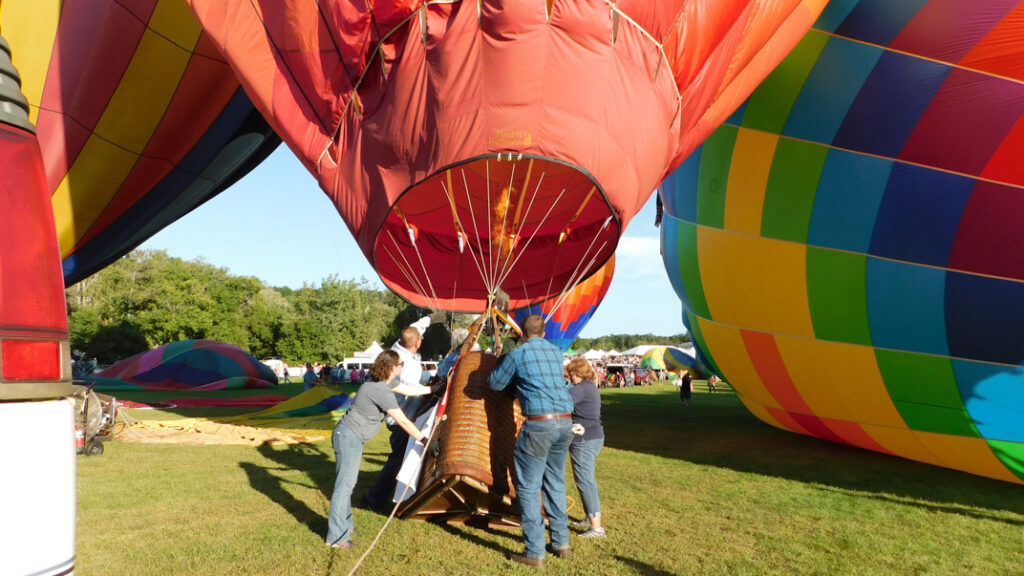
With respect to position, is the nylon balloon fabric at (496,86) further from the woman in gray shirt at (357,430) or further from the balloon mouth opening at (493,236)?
the woman in gray shirt at (357,430)

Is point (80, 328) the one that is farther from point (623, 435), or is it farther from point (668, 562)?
point (668, 562)

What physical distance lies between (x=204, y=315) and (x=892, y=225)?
37.4 metres

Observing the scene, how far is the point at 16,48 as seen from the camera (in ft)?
23.6

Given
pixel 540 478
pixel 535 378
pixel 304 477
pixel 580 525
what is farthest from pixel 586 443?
pixel 304 477

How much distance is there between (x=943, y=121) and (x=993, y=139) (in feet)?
1.36

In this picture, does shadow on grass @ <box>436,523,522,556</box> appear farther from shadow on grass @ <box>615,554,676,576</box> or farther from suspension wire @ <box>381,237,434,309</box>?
suspension wire @ <box>381,237,434,309</box>

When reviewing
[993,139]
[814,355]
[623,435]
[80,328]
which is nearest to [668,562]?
[814,355]

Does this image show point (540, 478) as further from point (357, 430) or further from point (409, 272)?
point (409, 272)

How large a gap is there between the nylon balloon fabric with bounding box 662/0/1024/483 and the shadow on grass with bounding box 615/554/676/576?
3.94 metres

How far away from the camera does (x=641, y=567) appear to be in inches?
145

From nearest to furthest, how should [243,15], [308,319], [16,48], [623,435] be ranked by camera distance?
[243,15] → [16,48] → [623,435] → [308,319]

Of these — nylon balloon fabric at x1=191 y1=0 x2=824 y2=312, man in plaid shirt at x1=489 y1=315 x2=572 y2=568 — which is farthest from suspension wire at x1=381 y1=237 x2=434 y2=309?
man in plaid shirt at x1=489 y1=315 x2=572 y2=568

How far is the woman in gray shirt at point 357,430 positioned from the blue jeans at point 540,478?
740 millimetres

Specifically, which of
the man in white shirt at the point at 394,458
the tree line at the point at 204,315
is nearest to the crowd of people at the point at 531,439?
the man in white shirt at the point at 394,458
